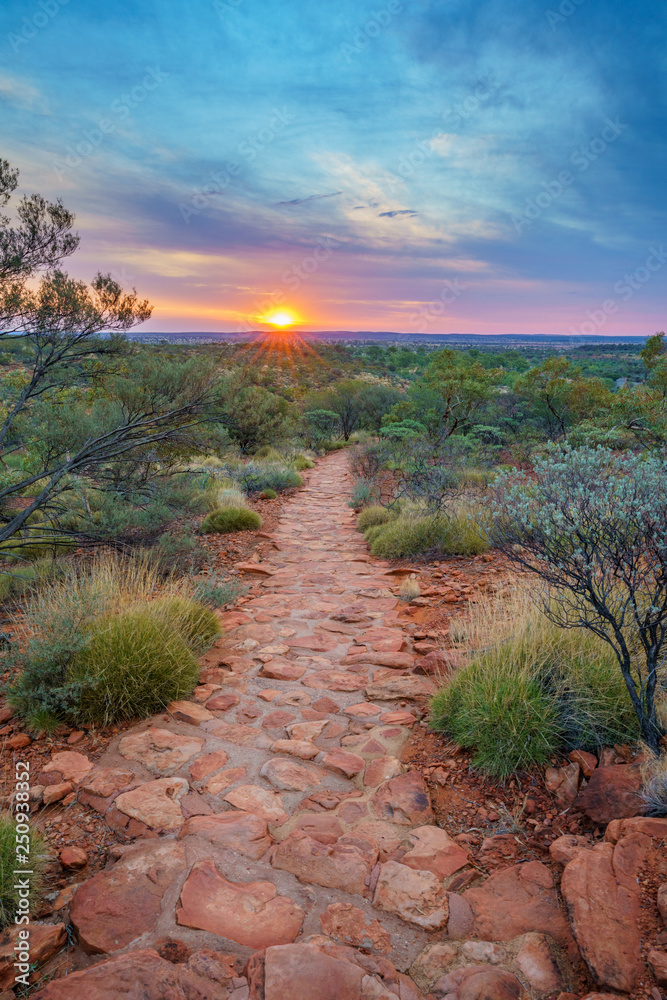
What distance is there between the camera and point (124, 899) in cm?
205

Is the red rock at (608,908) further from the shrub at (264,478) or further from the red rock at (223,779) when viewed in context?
the shrub at (264,478)

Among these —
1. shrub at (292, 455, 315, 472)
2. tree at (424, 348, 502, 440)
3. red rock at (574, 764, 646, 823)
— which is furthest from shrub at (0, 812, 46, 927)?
tree at (424, 348, 502, 440)

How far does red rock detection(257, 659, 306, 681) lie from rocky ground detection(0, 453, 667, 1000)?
324 mm

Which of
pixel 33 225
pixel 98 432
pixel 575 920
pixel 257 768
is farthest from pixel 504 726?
pixel 33 225

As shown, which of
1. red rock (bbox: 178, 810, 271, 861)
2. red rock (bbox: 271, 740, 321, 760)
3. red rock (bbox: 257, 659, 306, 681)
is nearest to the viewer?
red rock (bbox: 178, 810, 271, 861)

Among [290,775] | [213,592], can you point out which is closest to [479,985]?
[290,775]

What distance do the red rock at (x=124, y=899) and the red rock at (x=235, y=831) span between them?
0.55ft

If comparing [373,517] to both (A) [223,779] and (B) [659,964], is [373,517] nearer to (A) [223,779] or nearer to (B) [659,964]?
(A) [223,779]

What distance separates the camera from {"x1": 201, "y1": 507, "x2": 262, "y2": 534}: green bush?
369 inches

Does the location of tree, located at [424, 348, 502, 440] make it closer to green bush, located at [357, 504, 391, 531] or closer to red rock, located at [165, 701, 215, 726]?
green bush, located at [357, 504, 391, 531]

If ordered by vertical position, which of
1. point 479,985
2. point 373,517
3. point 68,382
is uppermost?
point 68,382

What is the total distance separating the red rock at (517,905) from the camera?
1911mm

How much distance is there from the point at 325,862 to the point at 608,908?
3.76 feet

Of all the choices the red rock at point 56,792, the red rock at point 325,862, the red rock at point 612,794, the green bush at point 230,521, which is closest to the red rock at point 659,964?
the red rock at point 612,794
